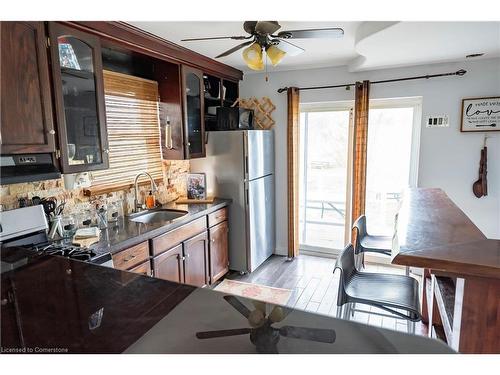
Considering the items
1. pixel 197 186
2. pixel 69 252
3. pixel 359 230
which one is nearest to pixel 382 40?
pixel 359 230

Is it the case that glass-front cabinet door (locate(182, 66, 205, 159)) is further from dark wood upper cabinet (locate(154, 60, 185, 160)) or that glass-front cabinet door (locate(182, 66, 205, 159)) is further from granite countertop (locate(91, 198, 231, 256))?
granite countertop (locate(91, 198, 231, 256))

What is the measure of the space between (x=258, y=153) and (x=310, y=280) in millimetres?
1499

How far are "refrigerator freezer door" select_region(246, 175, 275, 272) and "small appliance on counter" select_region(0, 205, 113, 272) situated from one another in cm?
181

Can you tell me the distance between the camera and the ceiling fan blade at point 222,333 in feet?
2.44

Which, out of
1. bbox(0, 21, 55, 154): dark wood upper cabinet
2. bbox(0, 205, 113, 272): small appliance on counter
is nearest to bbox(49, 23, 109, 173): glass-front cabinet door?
bbox(0, 21, 55, 154): dark wood upper cabinet

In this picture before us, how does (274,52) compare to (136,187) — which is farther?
(136,187)

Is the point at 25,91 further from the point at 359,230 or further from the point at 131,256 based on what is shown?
the point at 359,230

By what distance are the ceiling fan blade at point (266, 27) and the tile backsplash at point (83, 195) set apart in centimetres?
169

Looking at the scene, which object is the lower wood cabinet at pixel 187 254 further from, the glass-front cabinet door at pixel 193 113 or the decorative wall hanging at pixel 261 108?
the decorative wall hanging at pixel 261 108

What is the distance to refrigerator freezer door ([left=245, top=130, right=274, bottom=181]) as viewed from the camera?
10.7ft

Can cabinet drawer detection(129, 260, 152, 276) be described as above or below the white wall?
below

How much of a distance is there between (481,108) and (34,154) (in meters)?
3.73

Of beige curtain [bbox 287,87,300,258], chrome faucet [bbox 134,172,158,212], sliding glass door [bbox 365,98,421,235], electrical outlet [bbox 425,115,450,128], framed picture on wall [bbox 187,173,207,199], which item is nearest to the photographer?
chrome faucet [bbox 134,172,158,212]

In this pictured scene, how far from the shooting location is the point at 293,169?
12.5 feet
